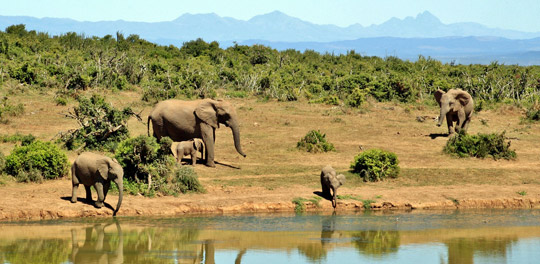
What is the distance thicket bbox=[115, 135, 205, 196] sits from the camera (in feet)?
69.2

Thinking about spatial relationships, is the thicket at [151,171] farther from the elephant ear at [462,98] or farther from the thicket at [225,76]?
the thicket at [225,76]

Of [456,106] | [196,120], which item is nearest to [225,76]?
[456,106]

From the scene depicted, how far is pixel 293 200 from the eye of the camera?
20891mm

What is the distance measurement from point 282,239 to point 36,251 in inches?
189

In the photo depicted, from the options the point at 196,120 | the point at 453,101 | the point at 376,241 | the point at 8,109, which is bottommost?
the point at 376,241

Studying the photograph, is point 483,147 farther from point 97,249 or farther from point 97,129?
point 97,249

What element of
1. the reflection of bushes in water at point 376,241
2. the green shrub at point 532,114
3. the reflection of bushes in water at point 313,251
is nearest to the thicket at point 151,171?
the reflection of bushes in water at point 376,241

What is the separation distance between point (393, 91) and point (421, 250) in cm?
2627

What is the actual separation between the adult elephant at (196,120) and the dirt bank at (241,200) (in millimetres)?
2864

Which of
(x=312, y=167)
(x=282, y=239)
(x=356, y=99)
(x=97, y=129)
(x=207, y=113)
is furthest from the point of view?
(x=356, y=99)

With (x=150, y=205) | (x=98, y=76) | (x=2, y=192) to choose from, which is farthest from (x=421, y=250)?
(x=98, y=76)

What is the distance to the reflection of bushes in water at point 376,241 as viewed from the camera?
15980 mm

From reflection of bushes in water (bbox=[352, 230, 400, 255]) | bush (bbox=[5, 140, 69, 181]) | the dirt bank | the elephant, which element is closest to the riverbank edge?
the dirt bank

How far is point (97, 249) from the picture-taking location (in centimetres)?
1575
